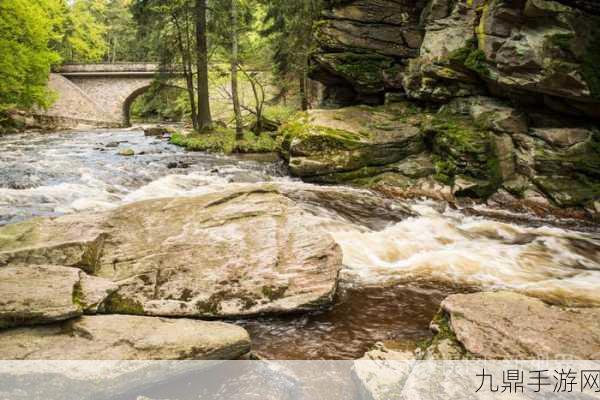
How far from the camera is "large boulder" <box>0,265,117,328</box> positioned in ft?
9.68

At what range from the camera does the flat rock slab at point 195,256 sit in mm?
3924

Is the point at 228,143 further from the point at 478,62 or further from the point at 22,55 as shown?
the point at 22,55

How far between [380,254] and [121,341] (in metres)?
4.17

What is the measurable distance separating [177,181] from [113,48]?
59579 mm

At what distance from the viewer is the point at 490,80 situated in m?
10.6

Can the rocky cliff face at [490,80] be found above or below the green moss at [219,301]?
above

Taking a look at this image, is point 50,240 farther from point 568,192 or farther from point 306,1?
point 306,1

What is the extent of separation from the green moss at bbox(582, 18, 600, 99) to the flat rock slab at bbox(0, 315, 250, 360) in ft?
31.3

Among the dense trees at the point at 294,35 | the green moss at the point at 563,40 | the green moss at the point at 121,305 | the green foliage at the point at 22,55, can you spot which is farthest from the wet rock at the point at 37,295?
the green foliage at the point at 22,55

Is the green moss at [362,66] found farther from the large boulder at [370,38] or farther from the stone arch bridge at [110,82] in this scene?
the stone arch bridge at [110,82]

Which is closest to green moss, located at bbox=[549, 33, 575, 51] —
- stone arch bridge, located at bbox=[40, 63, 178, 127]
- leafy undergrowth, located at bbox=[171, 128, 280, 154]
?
leafy undergrowth, located at bbox=[171, 128, 280, 154]

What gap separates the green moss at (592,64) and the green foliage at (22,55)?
932 inches

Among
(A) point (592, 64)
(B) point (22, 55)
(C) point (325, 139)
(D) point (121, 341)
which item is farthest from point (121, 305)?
(B) point (22, 55)

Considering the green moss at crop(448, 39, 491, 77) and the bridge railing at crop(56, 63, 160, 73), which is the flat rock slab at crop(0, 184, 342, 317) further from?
the bridge railing at crop(56, 63, 160, 73)
